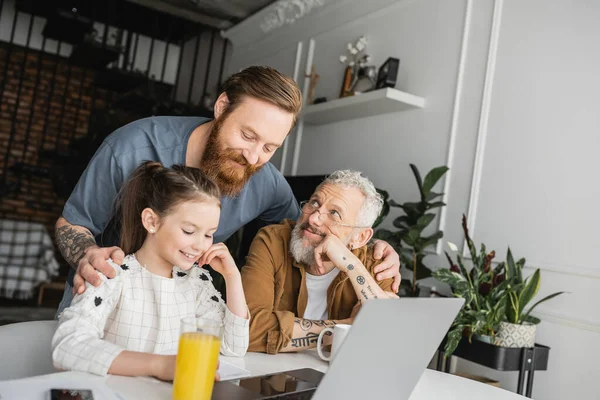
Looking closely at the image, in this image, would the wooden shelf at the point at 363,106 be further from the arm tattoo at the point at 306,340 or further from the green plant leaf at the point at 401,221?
the arm tattoo at the point at 306,340

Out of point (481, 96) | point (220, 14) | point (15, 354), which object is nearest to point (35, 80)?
point (220, 14)

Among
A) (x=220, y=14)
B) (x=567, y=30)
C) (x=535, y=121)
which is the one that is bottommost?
(x=535, y=121)

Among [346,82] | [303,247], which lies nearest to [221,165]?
[303,247]

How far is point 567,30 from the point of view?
2689 millimetres

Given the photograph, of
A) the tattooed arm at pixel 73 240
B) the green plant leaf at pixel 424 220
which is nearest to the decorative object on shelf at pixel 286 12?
the green plant leaf at pixel 424 220

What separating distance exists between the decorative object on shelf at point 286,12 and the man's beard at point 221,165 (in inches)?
Result: 120

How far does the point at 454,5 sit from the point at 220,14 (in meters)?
3.35

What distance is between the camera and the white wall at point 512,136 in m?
2.48

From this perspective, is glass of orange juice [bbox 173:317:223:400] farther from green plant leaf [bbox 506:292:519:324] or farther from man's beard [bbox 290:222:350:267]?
green plant leaf [bbox 506:292:519:324]

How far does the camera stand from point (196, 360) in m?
0.81

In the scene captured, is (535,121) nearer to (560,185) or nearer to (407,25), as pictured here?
(560,185)

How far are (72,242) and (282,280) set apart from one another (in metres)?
0.60

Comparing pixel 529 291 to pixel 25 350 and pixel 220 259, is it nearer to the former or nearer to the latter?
pixel 220 259

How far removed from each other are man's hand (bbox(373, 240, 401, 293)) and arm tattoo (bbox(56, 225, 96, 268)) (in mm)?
817
